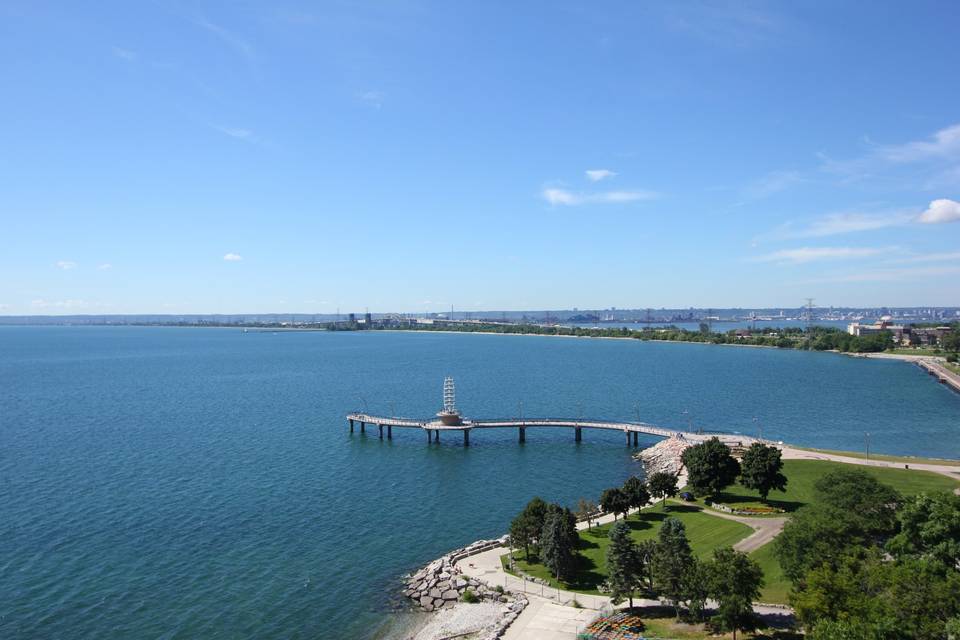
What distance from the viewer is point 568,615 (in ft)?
126

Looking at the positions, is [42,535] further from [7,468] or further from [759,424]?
[759,424]

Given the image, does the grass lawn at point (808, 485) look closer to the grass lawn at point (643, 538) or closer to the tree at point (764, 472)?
the tree at point (764, 472)

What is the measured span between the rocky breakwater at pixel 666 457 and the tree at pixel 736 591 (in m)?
36.6

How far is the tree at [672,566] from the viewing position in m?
37.3

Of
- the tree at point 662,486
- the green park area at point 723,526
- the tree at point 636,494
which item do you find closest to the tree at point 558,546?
the green park area at point 723,526

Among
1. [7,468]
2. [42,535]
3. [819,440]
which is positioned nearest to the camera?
[42,535]

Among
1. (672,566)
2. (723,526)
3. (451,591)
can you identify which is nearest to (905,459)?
(723,526)

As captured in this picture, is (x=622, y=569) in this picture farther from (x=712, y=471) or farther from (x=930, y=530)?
(x=712, y=471)

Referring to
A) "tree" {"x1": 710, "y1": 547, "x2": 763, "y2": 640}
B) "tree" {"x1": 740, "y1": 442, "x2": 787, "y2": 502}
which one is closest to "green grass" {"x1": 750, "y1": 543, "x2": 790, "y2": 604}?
"tree" {"x1": 710, "y1": 547, "x2": 763, "y2": 640}

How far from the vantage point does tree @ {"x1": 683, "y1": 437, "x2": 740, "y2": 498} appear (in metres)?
60.4

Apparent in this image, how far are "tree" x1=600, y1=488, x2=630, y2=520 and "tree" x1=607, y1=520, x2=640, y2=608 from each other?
15602 millimetres

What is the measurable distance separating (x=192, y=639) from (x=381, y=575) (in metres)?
13.8

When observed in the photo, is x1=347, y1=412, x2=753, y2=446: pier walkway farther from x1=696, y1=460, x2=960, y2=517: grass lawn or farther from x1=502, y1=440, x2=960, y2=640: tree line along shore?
x1=502, y1=440, x2=960, y2=640: tree line along shore

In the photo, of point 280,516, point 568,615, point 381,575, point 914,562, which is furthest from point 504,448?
point 914,562
